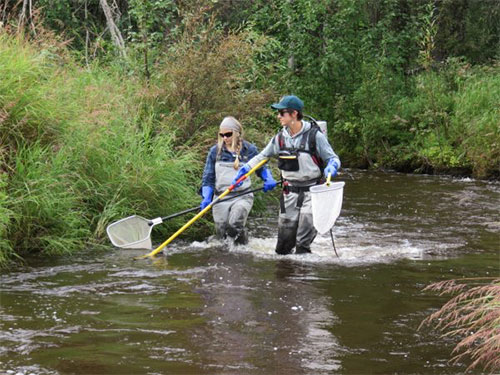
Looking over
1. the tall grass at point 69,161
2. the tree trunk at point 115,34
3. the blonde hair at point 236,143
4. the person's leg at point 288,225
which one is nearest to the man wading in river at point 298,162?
the person's leg at point 288,225

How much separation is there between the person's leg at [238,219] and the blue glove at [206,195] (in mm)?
278

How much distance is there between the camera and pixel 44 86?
988cm

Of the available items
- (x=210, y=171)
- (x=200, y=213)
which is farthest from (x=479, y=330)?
(x=210, y=171)

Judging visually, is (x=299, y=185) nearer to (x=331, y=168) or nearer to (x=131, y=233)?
(x=331, y=168)

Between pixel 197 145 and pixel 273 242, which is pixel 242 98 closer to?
pixel 197 145

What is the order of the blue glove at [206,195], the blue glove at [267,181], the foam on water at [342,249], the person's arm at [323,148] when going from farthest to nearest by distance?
the blue glove at [206,195], the blue glove at [267,181], the foam on water at [342,249], the person's arm at [323,148]

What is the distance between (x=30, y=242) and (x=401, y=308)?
394 centimetres

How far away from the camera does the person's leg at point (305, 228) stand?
30.2ft

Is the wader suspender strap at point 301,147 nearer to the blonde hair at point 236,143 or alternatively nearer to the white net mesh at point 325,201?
the white net mesh at point 325,201

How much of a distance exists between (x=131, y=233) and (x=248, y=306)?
2.54m

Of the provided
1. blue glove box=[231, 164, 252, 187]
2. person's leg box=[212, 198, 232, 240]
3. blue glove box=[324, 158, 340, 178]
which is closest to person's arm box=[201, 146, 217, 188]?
person's leg box=[212, 198, 232, 240]

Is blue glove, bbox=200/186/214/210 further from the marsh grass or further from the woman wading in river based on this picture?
the marsh grass

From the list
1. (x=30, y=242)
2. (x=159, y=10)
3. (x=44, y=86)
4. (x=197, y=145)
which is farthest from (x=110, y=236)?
(x=159, y=10)

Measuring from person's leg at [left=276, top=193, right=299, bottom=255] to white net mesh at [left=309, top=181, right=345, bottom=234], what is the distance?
57cm
